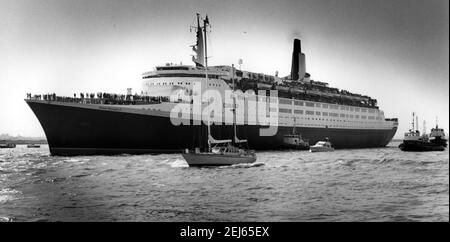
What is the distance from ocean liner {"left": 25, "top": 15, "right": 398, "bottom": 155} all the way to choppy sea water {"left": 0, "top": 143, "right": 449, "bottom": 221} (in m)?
11.0

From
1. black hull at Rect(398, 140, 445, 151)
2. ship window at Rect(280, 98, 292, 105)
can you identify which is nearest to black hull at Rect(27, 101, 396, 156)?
ship window at Rect(280, 98, 292, 105)

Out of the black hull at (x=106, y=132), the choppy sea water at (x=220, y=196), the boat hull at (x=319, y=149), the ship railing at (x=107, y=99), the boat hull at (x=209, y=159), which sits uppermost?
the ship railing at (x=107, y=99)

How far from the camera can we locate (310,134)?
58375 millimetres

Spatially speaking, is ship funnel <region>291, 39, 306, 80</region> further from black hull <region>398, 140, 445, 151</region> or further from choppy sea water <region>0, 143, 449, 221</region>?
choppy sea water <region>0, 143, 449, 221</region>

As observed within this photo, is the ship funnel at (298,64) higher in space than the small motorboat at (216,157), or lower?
higher

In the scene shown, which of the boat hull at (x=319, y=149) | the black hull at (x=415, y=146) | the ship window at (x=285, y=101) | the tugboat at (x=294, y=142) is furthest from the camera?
the ship window at (x=285, y=101)

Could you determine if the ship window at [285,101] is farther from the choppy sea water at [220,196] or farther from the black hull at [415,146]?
the choppy sea water at [220,196]

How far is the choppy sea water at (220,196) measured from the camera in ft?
38.3

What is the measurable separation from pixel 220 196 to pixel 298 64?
185ft

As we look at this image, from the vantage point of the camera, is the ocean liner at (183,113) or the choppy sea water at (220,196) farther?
the ocean liner at (183,113)

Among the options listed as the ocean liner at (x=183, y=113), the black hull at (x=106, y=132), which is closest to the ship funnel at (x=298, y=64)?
the ocean liner at (x=183, y=113)

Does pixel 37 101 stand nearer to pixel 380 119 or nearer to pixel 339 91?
pixel 339 91

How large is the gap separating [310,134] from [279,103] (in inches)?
281
